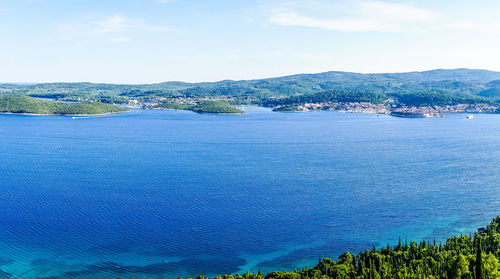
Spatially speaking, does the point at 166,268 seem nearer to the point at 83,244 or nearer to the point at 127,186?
the point at 83,244

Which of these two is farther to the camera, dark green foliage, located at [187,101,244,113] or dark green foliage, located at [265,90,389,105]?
dark green foliage, located at [265,90,389,105]

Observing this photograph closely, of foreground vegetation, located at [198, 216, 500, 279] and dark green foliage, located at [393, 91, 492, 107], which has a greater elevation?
dark green foliage, located at [393, 91, 492, 107]

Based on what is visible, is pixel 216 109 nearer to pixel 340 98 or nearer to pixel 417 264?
pixel 340 98

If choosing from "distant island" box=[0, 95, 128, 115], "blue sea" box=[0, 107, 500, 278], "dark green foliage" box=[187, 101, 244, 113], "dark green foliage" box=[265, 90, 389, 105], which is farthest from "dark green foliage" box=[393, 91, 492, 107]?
"distant island" box=[0, 95, 128, 115]

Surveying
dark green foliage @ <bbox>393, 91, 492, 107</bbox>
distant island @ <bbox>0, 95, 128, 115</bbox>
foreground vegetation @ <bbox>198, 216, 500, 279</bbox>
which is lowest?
foreground vegetation @ <bbox>198, 216, 500, 279</bbox>

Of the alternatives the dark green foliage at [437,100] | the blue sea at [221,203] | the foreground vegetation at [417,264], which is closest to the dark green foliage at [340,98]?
the dark green foliage at [437,100]

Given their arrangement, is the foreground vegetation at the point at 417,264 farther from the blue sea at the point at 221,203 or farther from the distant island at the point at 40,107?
the distant island at the point at 40,107

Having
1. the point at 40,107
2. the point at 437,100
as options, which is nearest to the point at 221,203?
the point at 40,107

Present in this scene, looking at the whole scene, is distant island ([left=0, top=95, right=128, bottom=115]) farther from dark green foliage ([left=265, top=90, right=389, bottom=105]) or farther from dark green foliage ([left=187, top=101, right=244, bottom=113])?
dark green foliage ([left=265, top=90, right=389, bottom=105])
